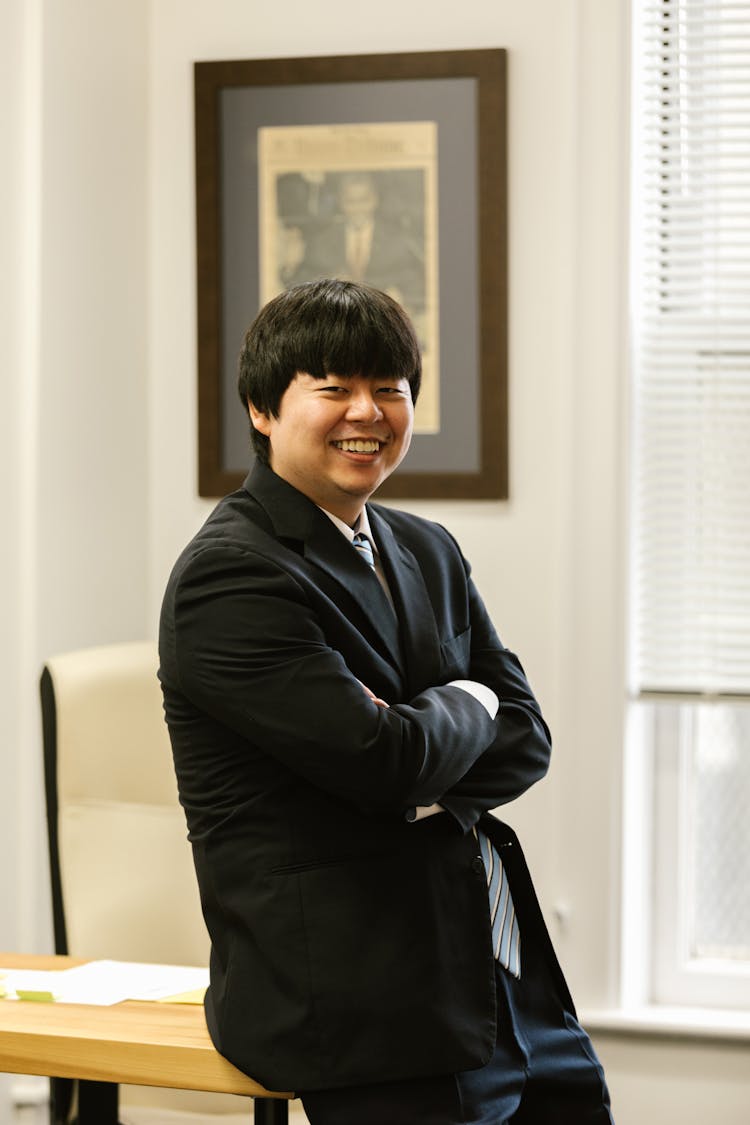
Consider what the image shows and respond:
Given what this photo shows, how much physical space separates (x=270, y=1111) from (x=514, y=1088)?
284 millimetres

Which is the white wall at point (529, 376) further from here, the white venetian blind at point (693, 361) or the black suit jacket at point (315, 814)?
the black suit jacket at point (315, 814)

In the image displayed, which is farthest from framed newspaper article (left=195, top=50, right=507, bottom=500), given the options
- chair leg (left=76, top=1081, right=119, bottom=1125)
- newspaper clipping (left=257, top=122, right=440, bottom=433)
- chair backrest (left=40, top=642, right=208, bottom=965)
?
chair leg (left=76, top=1081, right=119, bottom=1125)

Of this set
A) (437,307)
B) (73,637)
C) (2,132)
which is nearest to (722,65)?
(437,307)

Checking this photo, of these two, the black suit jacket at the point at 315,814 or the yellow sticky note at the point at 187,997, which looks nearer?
the black suit jacket at the point at 315,814

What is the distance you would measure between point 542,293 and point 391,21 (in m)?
0.62

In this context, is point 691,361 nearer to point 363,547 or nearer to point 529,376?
point 529,376

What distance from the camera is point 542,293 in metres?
2.59

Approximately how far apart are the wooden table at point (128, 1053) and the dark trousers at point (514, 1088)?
0.12m

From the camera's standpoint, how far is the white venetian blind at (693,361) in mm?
2525

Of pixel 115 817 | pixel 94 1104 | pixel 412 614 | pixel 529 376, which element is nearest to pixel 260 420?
pixel 412 614

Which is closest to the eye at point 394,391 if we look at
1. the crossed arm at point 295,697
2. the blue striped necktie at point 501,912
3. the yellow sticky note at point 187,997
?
the crossed arm at point 295,697

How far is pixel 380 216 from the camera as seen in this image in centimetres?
263

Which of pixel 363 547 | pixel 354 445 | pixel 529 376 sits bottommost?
pixel 363 547

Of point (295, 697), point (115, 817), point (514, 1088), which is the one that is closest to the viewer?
point (295, 697)
